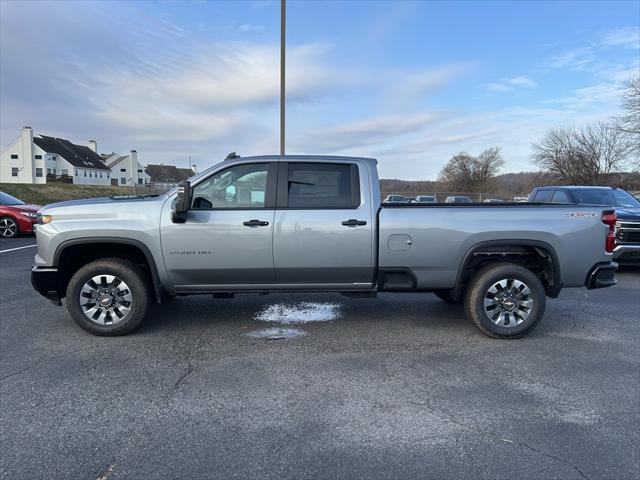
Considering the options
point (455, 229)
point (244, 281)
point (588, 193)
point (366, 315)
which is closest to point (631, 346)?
point (455, 229)

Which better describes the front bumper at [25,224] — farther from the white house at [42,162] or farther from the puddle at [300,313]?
the white house at [42,162]

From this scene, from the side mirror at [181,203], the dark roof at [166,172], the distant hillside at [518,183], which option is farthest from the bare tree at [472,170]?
the side mirror at [181,203]

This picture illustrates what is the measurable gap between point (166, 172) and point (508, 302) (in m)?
A: 111

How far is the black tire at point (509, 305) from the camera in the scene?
4.72 metres

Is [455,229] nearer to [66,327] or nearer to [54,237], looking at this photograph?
[54,237]

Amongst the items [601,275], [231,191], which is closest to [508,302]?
[601,275]

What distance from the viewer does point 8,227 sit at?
13328mm

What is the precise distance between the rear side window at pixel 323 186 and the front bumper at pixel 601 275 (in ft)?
8.93

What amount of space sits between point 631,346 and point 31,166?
76.9 meters

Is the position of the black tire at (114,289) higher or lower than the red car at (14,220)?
lower

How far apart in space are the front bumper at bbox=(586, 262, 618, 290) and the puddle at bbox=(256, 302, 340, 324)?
9.73 feet

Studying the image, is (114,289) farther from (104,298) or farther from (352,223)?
(352,223)

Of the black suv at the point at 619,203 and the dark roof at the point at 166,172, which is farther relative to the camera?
the dark roof at the point at 166,172

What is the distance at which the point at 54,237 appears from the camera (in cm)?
455
